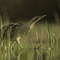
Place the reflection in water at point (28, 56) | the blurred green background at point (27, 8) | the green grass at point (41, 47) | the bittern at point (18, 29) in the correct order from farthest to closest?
the blurred green background at point (27, 8)
the bittern at point (18, 29)
the green grass at point (41, 47)
the reflection in water at point (28, 56)

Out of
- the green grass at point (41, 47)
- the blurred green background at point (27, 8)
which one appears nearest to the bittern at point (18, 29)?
the green grass at point (41, 47)

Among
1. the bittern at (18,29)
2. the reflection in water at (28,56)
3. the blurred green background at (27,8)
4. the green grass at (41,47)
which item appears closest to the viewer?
the reflection in water at (28,56)

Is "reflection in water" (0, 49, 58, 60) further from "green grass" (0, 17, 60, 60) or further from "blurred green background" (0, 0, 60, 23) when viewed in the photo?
"blurred green background" (0, 0, 60, 23)

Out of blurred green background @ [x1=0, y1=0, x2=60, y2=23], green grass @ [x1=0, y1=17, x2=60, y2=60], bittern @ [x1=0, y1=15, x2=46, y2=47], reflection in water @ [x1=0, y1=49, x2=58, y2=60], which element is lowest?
reflection in water @ [x1=0, y1=49, x2=58, y2=60]

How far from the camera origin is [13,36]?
4.39 meters

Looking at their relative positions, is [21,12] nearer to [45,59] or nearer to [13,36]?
[13,36]

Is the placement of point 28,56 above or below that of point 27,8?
below

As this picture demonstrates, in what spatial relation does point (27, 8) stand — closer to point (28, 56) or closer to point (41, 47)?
point (41, 47)

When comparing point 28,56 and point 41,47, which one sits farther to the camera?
point 41,47

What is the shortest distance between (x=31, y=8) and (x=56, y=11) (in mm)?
1479

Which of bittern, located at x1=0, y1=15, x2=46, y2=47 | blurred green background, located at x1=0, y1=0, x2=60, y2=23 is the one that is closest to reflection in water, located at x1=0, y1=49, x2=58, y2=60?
bittern, located at x1=0, y1=15, x2=46, y2=47

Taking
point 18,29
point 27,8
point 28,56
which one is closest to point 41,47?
point 18,29

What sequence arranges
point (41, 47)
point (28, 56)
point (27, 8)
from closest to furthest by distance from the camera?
point (28, 56)
point (41, 47)
point (27, 8)

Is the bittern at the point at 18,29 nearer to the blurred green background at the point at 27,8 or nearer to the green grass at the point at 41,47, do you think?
the green grass at the point at 41,47
